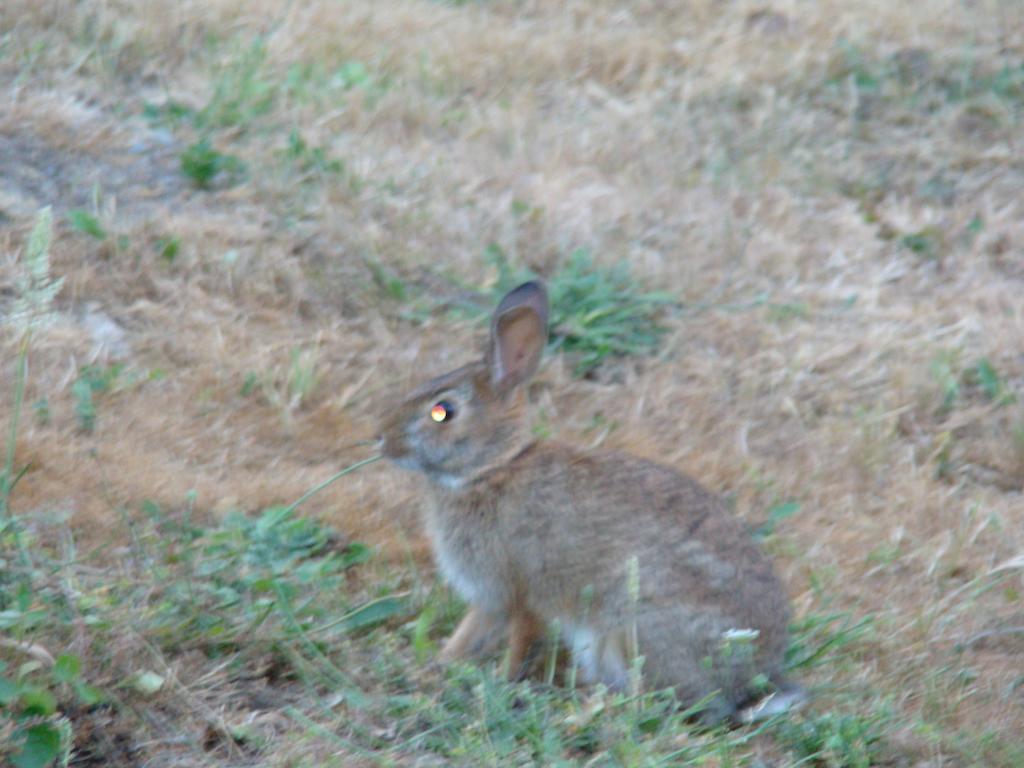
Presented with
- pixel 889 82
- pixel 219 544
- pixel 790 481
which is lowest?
pixel 790 481

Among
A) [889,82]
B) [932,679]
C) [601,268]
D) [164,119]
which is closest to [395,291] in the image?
[601,268]

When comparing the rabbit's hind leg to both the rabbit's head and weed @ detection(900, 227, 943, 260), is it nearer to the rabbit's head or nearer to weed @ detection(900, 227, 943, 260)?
the rabbit's head

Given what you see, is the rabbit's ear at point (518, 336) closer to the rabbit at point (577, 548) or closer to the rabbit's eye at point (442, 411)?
the rabbit at point (577, 548)

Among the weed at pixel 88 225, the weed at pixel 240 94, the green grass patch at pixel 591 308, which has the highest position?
the weed at pixel 240 94

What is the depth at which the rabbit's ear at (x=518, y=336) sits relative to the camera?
14.8 feet

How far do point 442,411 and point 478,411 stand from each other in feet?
0.37

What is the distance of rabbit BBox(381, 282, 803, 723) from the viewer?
411 cm

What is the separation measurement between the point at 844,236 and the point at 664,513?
342cm

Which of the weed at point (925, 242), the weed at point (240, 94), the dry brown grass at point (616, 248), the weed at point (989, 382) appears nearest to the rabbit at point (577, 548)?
the dry brown grass at point (616, 248)

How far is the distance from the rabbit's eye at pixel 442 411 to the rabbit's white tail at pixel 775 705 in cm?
117

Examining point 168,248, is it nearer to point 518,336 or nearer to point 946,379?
point 518,336

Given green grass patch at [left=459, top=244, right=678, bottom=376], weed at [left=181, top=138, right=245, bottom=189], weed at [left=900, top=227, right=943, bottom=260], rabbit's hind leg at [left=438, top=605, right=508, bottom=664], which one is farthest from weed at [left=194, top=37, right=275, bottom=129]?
rabbit's hind leg at [left=438, top=605, right=508, bottom=664]

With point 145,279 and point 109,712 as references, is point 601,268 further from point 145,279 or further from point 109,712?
point 109,712

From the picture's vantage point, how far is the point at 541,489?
173 inches
